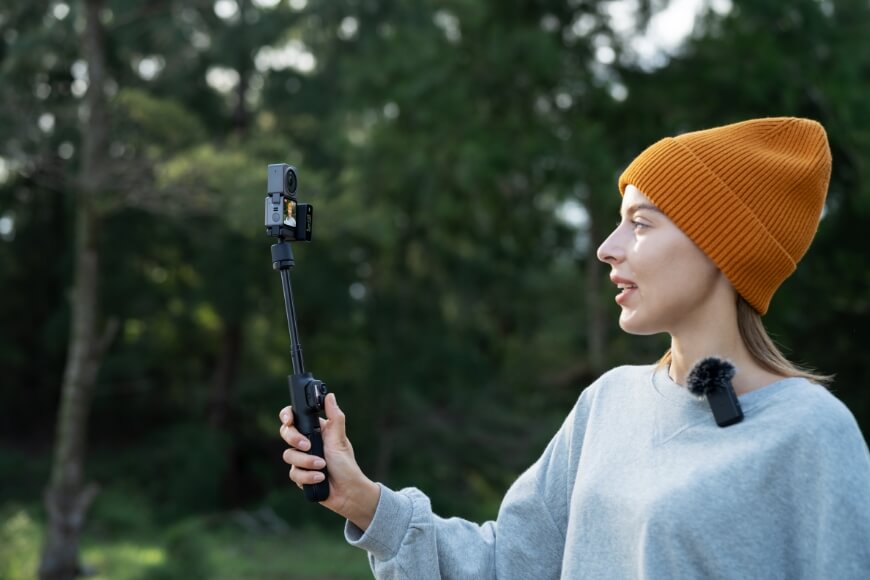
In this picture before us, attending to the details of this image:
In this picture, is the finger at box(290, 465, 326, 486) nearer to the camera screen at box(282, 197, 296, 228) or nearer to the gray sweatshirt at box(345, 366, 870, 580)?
the gray sweatshirt at box(345, 366, 870, 580)

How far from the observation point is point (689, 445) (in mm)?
1375

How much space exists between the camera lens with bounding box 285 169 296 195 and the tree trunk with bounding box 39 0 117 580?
657cm

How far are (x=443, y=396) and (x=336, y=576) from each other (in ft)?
15.3

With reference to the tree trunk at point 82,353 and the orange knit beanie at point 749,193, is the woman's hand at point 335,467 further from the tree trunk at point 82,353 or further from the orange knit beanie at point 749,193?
the tree trunk at point 82,353

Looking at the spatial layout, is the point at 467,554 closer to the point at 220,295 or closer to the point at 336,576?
the point at 336,576

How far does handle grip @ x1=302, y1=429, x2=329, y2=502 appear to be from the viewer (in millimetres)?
1442

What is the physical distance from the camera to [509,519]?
1.63 metres

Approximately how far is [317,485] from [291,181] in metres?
0.45

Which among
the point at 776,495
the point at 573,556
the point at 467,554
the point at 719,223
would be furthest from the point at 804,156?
the point at 467,554

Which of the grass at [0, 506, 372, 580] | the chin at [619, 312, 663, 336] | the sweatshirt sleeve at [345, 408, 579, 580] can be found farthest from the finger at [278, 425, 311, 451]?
the grass at [0, 506, 372, 580]

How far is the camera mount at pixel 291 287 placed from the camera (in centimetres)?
143

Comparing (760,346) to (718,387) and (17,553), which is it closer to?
(718,387)

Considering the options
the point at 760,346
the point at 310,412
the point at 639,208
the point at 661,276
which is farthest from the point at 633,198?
the point at 310,412

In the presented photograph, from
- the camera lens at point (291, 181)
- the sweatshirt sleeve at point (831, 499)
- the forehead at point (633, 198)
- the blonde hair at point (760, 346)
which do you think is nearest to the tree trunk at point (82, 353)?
the camera lens at point (291, 181)
